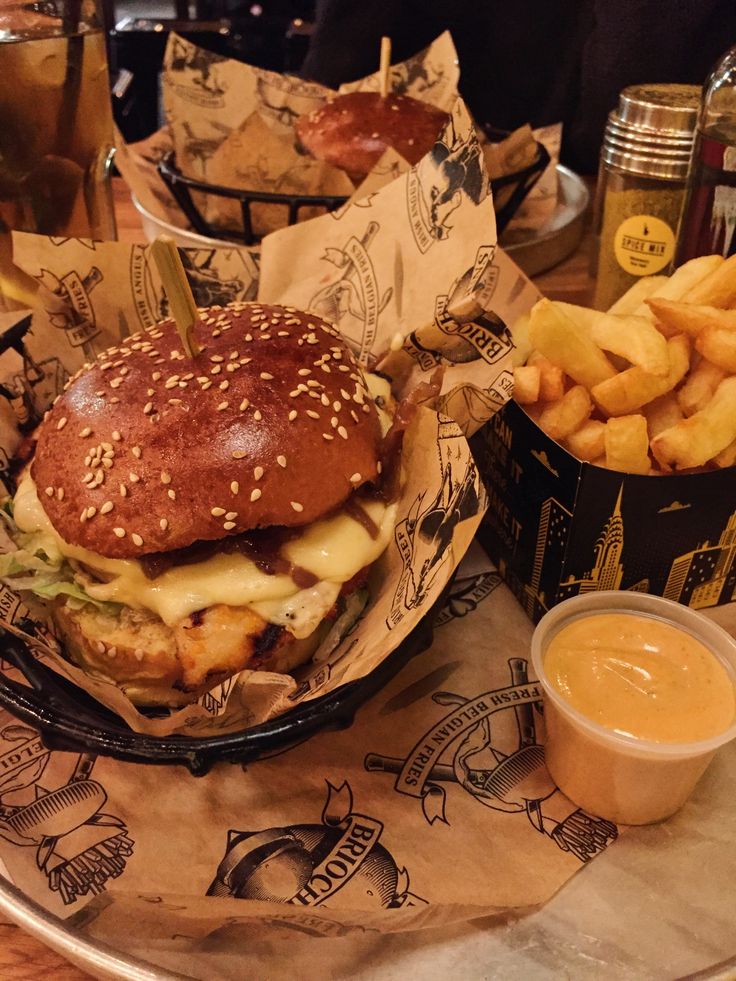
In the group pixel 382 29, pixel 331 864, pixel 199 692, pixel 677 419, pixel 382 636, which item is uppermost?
pixel 382 29

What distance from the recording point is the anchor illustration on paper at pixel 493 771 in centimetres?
141

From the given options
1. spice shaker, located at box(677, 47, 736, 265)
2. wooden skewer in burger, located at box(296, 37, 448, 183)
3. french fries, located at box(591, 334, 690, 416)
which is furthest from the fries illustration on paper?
wooden skewer in burger, located at box(296, 37, 448, 183)

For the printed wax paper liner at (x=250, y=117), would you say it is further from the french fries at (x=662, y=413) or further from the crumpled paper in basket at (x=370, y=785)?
the french fries at (x=662, y=413)

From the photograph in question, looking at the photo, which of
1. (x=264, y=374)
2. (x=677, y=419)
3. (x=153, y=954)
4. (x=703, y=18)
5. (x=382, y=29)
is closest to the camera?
(x=153, y=954)

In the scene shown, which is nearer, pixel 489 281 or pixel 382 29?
pixel 489 281

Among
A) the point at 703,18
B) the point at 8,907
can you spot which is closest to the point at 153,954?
the point at 8,907

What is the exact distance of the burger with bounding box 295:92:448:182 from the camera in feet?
9.54

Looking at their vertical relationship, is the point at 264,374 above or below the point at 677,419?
above

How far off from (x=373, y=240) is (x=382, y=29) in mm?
2846

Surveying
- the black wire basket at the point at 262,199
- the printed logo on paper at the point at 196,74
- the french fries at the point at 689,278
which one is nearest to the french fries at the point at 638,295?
the french fries at the point at 689,278

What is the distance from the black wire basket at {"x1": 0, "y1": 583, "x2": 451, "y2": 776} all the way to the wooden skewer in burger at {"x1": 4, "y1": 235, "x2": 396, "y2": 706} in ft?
0.37

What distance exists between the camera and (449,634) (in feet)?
5.89

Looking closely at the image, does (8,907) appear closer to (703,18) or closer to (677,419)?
(677,419)

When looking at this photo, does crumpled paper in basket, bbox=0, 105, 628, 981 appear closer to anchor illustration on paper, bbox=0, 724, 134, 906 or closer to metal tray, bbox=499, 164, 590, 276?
anchor illustration on paper, bbox=0, 724, 134, 906
